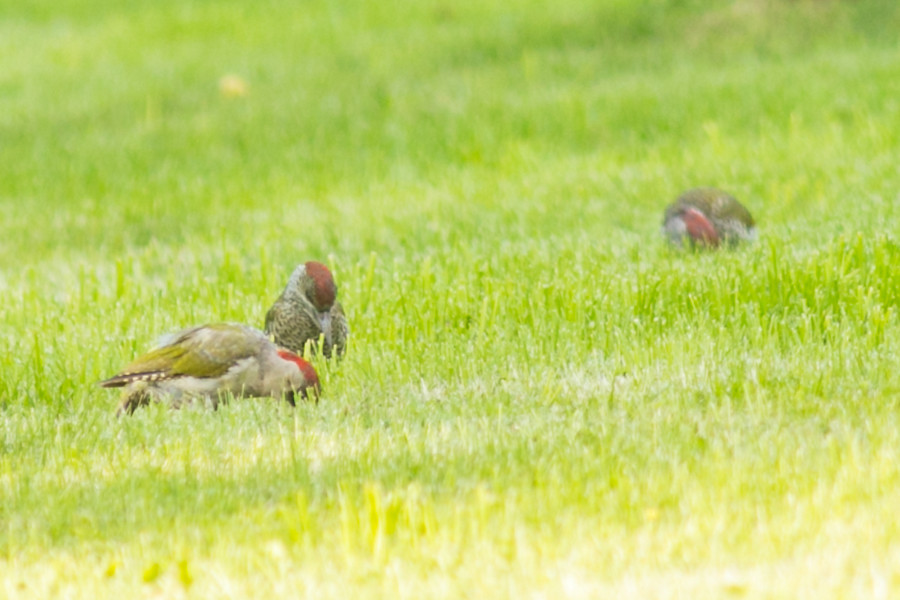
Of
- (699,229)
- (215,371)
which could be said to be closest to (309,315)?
(215,371)

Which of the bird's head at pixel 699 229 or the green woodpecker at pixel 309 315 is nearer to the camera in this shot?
the green woodpecker at pixel 309 315

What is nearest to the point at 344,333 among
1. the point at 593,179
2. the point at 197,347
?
the point at 197,347

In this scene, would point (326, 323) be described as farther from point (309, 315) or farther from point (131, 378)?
point (131, 378)

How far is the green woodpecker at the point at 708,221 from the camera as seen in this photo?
8.20 meters

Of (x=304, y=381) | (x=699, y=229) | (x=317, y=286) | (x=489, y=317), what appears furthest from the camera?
(x=699, y=229)

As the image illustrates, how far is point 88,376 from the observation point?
6.49 meters

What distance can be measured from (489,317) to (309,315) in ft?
3.42

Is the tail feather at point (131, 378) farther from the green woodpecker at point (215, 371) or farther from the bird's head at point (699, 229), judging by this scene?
the bird's head at point (699, 229)

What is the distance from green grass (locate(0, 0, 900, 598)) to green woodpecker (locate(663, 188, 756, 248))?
9.3 inches

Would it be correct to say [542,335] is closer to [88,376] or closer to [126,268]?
[88,376]

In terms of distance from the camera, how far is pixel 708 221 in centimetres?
824

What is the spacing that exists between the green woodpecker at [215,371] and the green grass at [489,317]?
130mm

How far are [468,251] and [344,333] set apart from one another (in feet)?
6.98

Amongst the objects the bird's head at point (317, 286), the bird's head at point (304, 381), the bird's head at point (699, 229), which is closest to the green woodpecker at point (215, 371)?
the bird's head at point (304, 381)
